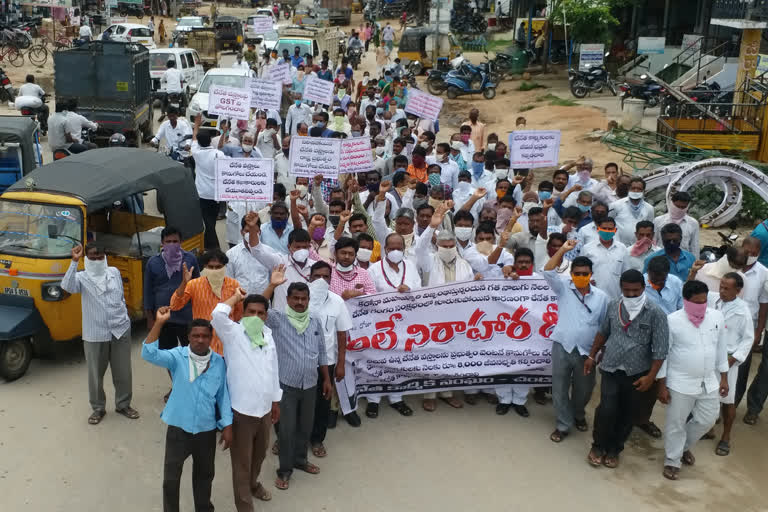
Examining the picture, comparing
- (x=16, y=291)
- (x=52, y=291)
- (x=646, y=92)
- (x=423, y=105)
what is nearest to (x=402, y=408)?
(x=52, y=291)

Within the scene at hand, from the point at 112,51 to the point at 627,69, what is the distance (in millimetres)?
16909

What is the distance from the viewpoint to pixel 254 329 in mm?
5383

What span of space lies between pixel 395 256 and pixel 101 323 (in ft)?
8.27

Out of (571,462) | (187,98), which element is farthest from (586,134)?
(571,462)

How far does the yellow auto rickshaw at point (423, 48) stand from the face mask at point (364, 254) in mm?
26682

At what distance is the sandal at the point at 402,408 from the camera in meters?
7.45

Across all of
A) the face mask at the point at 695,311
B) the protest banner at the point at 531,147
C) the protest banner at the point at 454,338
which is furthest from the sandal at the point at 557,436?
the protest banner at the point at 531,147

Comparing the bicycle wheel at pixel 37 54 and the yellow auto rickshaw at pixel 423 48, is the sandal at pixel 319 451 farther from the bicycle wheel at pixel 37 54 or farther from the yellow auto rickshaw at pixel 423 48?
the bicycle wheel at pixel 37 54

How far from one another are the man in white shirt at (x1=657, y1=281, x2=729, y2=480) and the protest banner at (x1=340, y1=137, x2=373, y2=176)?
434cm

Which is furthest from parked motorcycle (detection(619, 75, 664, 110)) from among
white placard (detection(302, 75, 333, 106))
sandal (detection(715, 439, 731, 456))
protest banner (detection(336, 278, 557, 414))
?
sandal (detection(715, 439, 731, 456))

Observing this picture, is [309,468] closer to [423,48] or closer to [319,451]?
→ [319,451]

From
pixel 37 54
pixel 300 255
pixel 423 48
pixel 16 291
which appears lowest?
pixel 16 291

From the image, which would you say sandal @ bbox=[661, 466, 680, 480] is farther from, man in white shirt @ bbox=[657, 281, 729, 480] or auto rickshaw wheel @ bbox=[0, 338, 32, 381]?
auto rickshaw wheel @ bbox=[0, 338, 32, 381]

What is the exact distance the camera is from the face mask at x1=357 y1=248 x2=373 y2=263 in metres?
7.09
